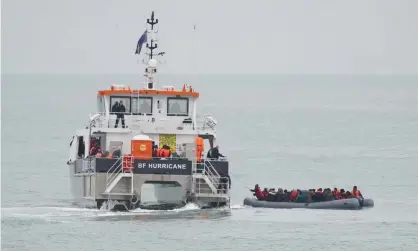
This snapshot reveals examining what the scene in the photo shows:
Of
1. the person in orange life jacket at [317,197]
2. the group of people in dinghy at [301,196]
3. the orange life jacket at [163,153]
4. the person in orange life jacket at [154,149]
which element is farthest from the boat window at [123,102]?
the person in orange life jacket at [317,197]

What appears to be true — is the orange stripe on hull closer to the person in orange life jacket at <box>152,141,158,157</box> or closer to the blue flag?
the blue flag

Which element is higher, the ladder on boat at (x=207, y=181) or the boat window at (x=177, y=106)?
the boat window at (x=177, y=106)

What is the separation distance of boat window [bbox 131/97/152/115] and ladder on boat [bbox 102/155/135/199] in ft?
12.6

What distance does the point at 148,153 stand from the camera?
5312cm

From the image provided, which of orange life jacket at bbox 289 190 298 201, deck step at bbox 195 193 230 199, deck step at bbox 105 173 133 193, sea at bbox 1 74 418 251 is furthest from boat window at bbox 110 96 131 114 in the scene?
orange life jacket at bbox 289 190 298 201

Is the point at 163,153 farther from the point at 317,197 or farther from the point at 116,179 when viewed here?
the point at 317,197

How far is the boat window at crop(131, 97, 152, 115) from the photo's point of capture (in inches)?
2216

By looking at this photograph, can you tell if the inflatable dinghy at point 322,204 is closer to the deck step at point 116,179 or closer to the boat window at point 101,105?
the deck step at point 116,179

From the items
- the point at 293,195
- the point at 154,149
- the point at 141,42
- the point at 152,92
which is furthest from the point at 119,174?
the point at 141,42

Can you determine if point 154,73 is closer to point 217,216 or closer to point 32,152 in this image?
point 217,216

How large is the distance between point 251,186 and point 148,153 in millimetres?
14752

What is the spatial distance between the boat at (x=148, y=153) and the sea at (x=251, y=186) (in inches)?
27.5

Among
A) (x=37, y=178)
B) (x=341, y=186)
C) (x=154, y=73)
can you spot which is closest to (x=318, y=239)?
(x=154, y=73)

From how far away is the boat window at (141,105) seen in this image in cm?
5628
